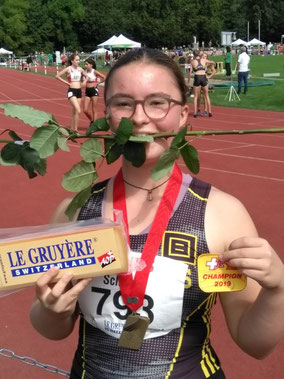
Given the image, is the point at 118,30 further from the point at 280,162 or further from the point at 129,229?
the point at 129,229

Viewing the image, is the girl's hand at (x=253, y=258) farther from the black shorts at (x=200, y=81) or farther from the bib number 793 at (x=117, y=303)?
the black shorts at (x=200, y=81)

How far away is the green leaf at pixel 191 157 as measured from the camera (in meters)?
1.40

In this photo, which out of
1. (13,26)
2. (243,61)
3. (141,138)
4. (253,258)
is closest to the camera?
(253,258)

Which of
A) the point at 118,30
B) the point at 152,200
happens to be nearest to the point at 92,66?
the point at 152,200

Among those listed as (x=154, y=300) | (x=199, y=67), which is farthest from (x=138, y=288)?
(x=199, y=67)

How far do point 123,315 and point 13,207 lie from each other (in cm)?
519

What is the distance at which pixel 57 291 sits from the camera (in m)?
1.35

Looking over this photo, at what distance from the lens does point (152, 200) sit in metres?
1.64

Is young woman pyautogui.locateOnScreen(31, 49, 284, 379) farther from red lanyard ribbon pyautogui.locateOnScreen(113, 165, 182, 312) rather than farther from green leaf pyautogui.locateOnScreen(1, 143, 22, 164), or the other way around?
green leaf pyautogui.locateOnScreen(1, 143, 22, 164)

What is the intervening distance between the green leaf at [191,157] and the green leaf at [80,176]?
0.83 ft

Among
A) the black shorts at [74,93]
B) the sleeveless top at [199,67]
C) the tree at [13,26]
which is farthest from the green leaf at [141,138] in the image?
the tree at [13,26]

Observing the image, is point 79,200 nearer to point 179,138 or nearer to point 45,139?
point 45,139

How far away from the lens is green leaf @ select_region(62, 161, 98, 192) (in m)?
1.44

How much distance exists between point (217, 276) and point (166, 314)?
23 cm
